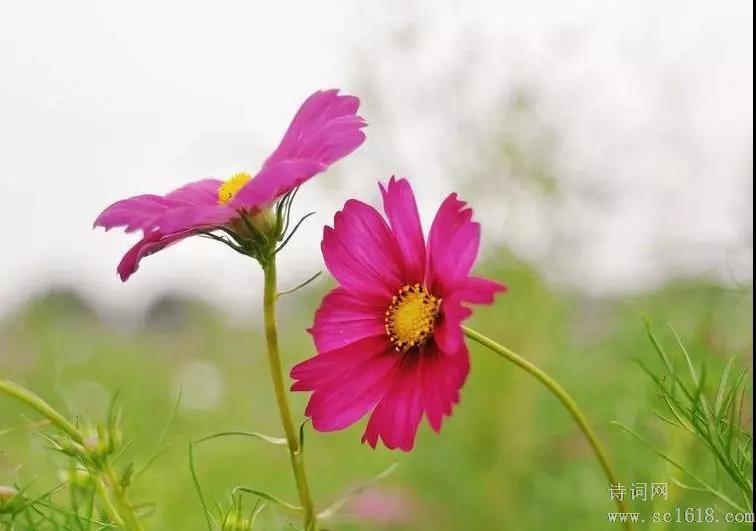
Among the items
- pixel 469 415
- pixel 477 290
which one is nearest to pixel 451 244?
pixel 477 290

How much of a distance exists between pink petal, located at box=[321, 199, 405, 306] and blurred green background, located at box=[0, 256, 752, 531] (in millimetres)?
80

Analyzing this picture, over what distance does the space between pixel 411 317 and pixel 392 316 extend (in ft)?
0.03

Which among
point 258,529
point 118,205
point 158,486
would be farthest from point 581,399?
point 118,205

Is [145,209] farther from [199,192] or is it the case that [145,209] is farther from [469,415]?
[469,415]

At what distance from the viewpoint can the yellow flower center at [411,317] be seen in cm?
25

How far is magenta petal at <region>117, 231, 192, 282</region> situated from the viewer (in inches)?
9.8

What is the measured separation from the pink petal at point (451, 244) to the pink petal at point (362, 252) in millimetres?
14

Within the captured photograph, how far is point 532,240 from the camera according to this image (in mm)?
1084

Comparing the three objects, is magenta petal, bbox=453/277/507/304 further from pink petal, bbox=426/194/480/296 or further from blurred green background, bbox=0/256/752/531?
blurred green background, bbox=0/256/752/531

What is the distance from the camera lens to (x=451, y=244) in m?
0.24

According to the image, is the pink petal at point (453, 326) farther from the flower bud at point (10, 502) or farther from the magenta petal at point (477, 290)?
the flower bud at point (10, 502)

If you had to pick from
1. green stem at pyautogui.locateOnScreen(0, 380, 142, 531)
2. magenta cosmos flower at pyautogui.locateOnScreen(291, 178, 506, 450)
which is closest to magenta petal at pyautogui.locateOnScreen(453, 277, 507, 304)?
magenta cosmos flower at pyautogui.locateOnScreen(291, 178, 506, 450)

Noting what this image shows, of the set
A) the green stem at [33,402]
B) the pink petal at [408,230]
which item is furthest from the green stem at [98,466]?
the pink petal at [408,230]

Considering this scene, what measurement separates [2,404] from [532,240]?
79 cm
